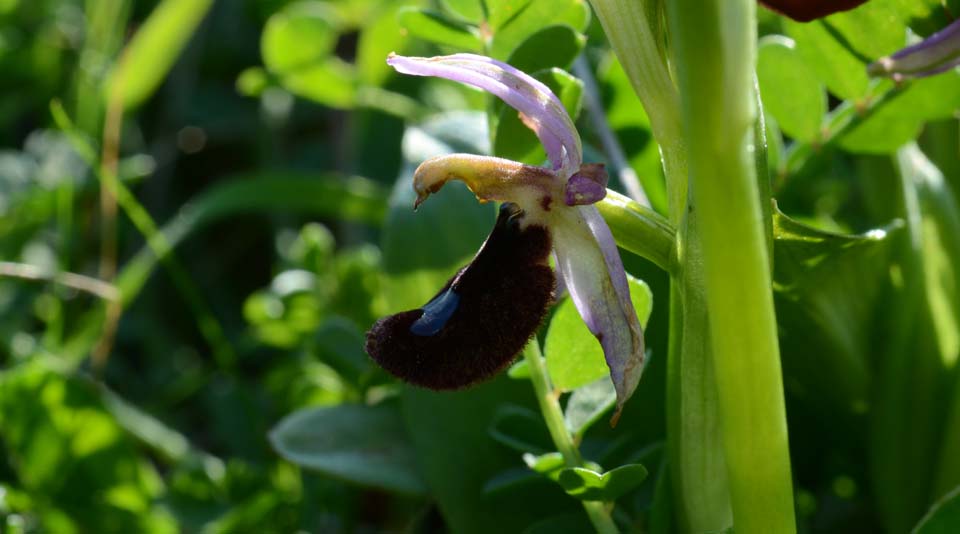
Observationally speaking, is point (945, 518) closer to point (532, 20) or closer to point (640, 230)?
point (640, 230)

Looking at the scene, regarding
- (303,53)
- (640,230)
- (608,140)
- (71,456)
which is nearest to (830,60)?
(608,140)

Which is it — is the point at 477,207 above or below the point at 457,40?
below

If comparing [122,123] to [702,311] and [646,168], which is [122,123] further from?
[702,311]

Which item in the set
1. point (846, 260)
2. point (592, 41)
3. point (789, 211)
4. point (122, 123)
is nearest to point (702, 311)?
point (846, 260)

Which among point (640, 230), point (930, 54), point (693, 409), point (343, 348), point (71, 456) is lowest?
point (71, 456)

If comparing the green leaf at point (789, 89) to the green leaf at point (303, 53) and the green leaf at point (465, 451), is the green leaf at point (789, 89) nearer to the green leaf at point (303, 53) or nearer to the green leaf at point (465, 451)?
the green leaf at point (465, 451)

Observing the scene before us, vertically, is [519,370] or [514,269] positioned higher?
[514,269]
